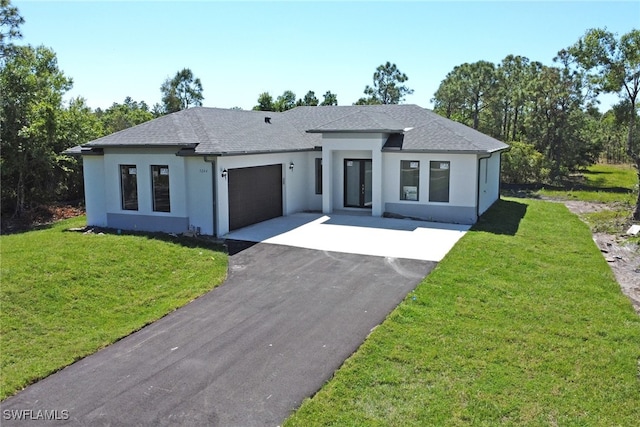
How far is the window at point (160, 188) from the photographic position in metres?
16.5

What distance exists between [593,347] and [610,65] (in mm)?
16313

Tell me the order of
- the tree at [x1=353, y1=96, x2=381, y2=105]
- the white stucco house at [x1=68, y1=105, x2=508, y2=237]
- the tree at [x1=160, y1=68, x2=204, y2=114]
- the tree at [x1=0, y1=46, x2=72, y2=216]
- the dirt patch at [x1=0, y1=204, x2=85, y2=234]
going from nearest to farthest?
1. the white stucco house at [x1=68, y1=105, x2=508, y2=237]
2. the dirt patch at [x1=0, y1=204, x2=85, y2=234]
3. the tree at [x1=0, y1=46, x2=72, y2=216]
4. the tree at [x1=353, y1=96, x2=381, y2=105]
5. the tree at [x1=160, y1=68, x2=204, y2=114]

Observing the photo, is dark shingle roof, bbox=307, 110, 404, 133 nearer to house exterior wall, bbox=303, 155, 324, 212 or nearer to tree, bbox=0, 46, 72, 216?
house exterior wall, bbox=303, 155, 324, 212

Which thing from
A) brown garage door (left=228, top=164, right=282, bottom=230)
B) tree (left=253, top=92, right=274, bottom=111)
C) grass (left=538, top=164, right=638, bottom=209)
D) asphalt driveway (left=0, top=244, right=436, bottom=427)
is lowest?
asphalt driveway (left=0, top=244, right=436, bottom=427)

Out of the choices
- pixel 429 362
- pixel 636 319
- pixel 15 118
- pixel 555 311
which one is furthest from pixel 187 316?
pixel 15 118

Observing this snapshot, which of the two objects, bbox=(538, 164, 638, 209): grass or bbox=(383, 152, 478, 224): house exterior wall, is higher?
bbox=(383, 152, 478, 224): house exterior wall

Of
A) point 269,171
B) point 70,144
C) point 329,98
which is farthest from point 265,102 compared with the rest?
point 269,171

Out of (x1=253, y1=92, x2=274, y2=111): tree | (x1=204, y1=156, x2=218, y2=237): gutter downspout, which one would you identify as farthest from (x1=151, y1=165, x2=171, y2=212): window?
(x1=253, y1=92, x2=274, y2=111): tree

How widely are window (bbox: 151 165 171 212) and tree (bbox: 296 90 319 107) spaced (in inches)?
1094

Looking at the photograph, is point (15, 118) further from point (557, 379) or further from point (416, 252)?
point (557, 379)

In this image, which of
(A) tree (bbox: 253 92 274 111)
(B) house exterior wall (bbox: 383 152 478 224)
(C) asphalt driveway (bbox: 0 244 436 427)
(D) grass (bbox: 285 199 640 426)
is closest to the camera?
(D) grass (bbox: 285 199 640 426)

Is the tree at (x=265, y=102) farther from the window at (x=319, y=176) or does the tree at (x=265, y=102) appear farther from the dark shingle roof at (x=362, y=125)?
the dark shingle roof at (x=362, y=125)

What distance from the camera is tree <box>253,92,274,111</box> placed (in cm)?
3591

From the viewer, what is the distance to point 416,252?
14039 mm
